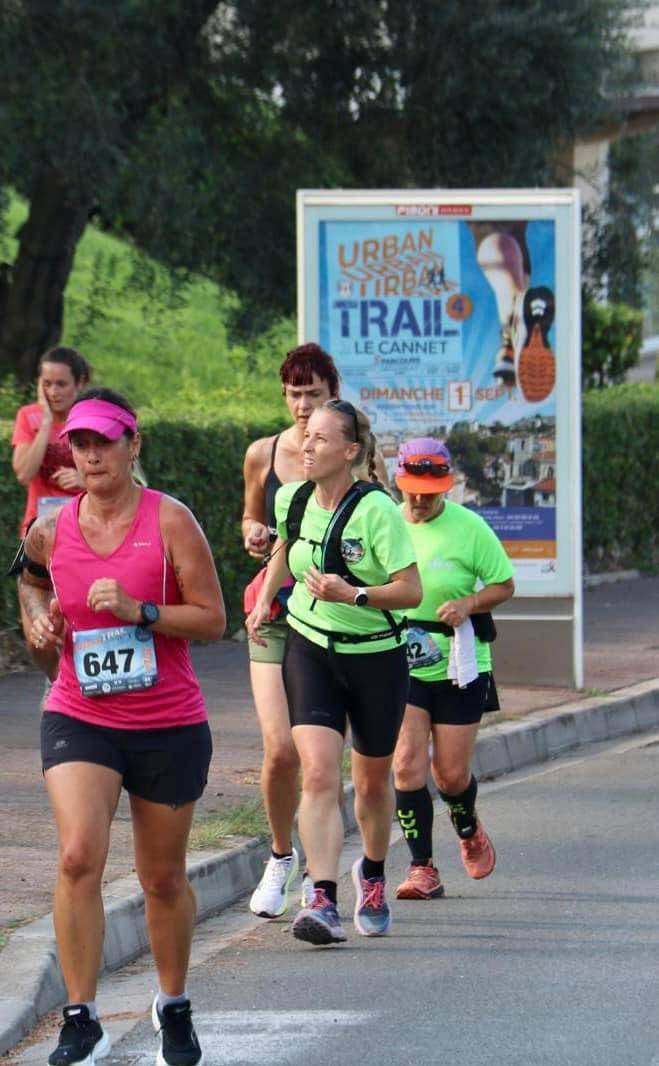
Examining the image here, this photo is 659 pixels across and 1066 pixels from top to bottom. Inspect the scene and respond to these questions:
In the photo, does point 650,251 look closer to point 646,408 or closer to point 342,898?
point 646,408

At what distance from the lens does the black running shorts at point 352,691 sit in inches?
269

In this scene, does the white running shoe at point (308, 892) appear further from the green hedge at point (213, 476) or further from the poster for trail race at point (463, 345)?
the green hedge at point (213, 476)

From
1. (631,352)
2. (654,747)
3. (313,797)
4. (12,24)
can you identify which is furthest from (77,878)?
(631,352)

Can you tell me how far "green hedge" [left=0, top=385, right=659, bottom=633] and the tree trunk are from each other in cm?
515

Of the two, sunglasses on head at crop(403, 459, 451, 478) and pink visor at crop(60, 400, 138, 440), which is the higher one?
pink visor at crop(60, 400, 138, 440)

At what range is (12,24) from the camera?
17.3 meters

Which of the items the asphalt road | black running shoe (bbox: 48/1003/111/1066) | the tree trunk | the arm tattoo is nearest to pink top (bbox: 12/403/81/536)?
the asphalt road

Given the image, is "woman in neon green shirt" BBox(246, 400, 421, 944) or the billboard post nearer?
"woman in neon green shirt" BBox(246, 400, 421, 944)

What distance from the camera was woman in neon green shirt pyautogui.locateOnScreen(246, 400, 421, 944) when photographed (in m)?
6.79

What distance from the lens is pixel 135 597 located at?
5.29m

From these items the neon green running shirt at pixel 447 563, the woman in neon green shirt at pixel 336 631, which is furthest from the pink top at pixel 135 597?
the neon green running shirt at pixel 447 563

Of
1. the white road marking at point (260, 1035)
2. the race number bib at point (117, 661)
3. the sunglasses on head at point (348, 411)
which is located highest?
the sunglasses on head at point (348, 411)

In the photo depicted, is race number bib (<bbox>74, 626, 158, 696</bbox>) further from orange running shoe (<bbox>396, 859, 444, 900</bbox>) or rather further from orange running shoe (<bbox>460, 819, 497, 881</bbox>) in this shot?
orange running shoe (<bbox>460, 819, 497, 881</bbox>)

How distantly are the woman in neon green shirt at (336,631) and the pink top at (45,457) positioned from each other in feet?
9.00
